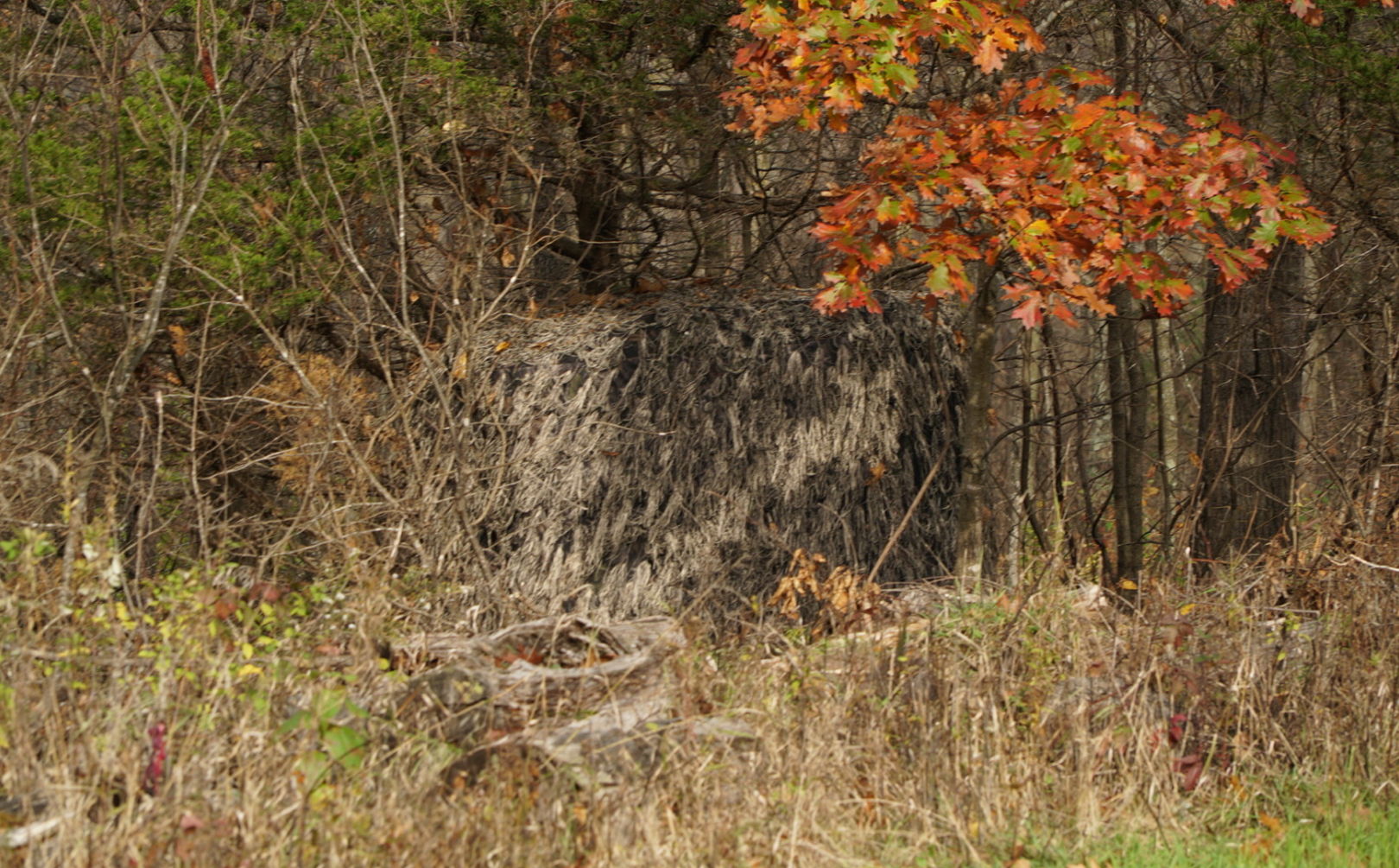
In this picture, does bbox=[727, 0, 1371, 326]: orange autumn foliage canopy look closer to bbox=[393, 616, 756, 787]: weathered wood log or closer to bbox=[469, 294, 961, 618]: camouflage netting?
bbox=[469, 294, 961, 618]: camouflage netting

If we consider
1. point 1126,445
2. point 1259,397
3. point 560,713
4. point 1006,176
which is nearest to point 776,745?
point 560,713

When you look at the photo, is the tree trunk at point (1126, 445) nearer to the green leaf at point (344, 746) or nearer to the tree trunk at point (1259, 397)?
the tree trunk at point (1259, 397)

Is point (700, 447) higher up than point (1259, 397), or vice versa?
point (1259, 397)

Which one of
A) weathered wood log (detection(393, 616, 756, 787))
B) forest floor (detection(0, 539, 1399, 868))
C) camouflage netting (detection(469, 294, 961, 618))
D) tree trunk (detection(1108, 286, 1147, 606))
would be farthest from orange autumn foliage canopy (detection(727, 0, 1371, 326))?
tree trunk (detection(1108, 286, 1147, 606))

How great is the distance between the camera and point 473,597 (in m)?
6.41

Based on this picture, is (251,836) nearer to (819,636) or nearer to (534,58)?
(819,636)

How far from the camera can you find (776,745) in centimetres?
445

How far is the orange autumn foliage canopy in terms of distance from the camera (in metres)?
6.10

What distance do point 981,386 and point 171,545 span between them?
4559 mm

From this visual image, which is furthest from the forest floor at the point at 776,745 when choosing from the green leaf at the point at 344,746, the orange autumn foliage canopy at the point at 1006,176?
the orange autumn foliage canopy at the point at 1006,176

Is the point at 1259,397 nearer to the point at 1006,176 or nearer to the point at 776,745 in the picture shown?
the point at 1006,176

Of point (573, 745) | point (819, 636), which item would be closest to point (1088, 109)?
point (819, 636)

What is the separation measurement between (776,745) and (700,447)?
3.10 metres

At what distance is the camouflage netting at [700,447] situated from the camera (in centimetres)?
702
